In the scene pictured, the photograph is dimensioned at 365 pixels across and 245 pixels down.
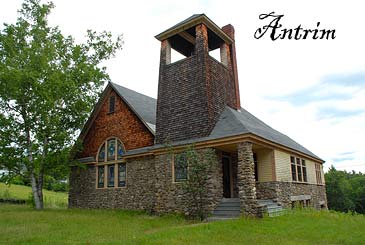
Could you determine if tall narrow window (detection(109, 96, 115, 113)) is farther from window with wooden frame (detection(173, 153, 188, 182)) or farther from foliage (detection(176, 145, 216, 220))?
foliage (detection(176, 145, 216, 220))

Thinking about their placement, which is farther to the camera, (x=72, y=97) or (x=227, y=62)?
(x=72, y=97)

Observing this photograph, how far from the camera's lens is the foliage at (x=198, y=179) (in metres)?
12.1

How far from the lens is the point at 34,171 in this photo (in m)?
18.3

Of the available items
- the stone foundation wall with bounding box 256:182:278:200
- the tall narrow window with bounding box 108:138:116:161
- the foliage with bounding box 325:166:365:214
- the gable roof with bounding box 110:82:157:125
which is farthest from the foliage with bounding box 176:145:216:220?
the foliage with bounding box 325:166:365:214

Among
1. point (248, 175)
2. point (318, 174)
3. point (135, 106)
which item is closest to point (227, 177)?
point (248, 175)

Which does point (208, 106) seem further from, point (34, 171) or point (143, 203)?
point (34, 171)

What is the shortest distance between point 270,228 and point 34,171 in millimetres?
14473

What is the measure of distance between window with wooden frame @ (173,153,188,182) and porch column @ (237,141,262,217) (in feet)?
7.97

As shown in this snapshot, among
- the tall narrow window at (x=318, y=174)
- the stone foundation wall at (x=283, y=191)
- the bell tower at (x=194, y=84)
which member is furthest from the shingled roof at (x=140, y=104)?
the tall narrow window at (x=318, y=174)

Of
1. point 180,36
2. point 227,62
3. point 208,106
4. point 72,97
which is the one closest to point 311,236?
point 208,106

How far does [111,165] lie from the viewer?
17.6m

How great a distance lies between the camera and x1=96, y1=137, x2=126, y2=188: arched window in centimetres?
1695

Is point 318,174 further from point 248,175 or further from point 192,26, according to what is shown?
point 192,26

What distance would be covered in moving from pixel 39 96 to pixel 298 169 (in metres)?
14.7
